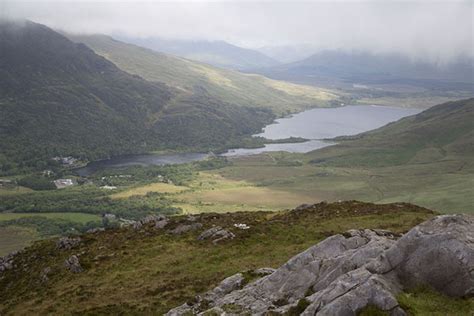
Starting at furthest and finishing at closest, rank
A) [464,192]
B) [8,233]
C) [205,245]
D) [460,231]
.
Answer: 1. [464,192]
2. [8,233]
3. [205,245]
4. [460,231]

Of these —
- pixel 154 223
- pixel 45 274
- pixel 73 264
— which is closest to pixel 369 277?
pixel 73 264

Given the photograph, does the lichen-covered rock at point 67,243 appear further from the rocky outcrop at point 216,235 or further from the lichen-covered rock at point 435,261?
the lichen-covered rock at point 435,261

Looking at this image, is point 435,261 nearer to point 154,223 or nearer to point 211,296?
point 211,296

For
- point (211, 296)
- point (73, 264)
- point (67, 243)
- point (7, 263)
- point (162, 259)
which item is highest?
point (211, 296)

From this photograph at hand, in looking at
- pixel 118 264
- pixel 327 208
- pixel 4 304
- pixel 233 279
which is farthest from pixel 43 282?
pixel 327 208

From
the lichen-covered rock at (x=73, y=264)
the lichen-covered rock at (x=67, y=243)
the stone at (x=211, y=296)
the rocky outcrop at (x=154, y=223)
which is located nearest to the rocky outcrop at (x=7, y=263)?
the lichen-covered rock at (x=67, y=243)

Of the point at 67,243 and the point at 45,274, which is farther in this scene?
the point at 67,243

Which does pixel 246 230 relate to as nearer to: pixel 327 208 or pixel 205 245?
pixel 205 245

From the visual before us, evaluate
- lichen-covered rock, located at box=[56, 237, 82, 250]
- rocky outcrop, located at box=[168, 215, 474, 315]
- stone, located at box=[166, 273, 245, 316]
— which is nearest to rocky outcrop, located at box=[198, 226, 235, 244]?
lichen-covered rock, located at box=[56, 237, 82, 250]
